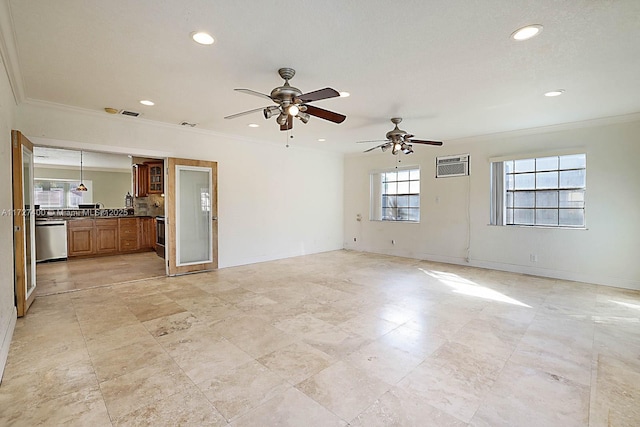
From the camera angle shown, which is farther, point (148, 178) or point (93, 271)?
point (148, 178)

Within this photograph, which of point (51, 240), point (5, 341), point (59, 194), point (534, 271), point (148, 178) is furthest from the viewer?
point (59, 194)

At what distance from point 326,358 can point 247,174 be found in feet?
14.9

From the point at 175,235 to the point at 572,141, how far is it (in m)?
6.82

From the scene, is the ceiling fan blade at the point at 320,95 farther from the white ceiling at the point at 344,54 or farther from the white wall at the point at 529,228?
the white wall at the point at 529,228

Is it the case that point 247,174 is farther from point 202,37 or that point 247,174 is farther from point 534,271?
point 534,271

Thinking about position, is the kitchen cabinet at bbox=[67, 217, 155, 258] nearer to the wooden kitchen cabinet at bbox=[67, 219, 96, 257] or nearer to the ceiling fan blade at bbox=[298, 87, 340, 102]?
the wooden kitchen cabinet at bbox=[67, 219, 96, 257]

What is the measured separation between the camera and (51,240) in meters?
6.56

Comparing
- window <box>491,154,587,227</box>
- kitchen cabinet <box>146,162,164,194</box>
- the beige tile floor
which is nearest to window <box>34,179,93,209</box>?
kitchen cabinet <box>146,162,164,194</box>

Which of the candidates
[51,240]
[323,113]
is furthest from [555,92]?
[51,240]

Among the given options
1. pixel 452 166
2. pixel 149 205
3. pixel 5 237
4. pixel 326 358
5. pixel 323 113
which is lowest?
pixel 326 358

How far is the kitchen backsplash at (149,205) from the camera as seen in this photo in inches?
327

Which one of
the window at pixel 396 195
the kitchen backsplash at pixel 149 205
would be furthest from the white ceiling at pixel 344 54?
the kitchen backsplash at pixel 149 205

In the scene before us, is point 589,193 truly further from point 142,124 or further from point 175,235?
point 142,124

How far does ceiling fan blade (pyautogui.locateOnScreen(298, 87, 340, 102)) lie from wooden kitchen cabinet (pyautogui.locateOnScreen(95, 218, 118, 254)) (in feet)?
22.0
